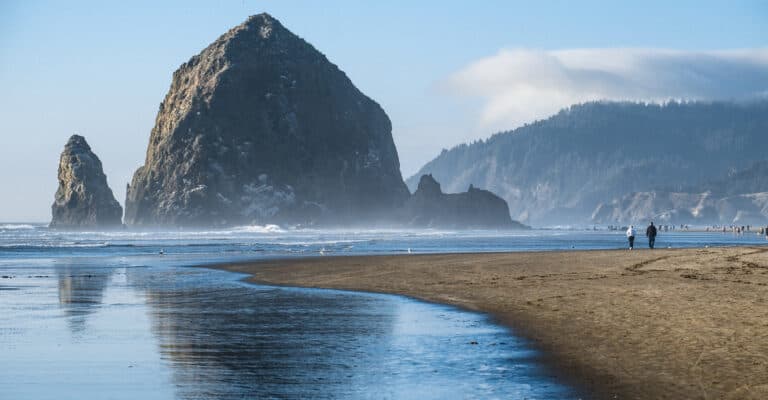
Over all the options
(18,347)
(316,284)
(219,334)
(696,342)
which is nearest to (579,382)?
(696,342)

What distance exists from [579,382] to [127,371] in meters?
7.26

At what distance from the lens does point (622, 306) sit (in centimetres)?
2186

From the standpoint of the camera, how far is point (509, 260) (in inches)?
1692

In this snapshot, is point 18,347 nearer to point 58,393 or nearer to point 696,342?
point 58,393

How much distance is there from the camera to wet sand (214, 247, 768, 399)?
1356 centimetres

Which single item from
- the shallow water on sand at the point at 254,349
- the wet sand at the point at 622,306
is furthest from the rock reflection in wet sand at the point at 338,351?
the wet sand at the point at 622,306

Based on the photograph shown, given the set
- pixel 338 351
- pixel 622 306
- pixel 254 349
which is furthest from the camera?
pixel 622 306

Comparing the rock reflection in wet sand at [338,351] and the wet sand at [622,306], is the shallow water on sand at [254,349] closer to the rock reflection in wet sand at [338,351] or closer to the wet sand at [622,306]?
the rock reflection in wet sand at [338,351]

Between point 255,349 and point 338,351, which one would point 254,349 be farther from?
point 338,351

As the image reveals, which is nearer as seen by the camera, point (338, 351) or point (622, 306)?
point (338, 351)

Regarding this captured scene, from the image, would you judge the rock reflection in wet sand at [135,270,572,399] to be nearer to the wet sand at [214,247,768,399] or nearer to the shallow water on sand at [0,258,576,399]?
the shallow water on sand at [0,258,576,399]

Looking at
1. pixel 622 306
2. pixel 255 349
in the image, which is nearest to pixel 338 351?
pixel 255 349

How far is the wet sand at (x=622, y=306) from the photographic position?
44.5 ft

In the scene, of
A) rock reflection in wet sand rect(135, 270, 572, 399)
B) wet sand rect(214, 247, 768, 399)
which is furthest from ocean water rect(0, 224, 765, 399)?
wet sand rect(214, 247, 768, 399)
